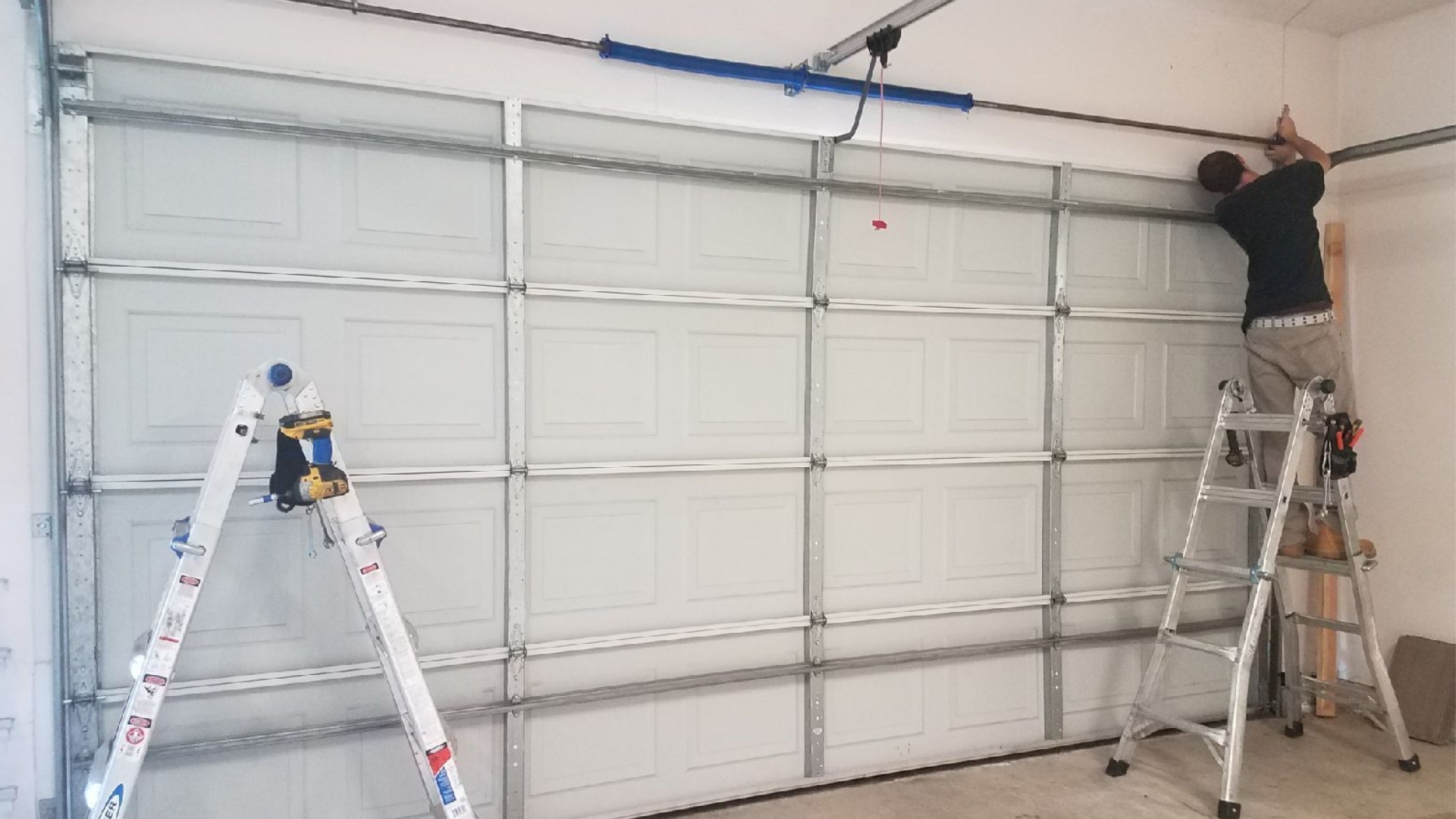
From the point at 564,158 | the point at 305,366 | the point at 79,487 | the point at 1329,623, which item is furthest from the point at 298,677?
the point at 1329,623

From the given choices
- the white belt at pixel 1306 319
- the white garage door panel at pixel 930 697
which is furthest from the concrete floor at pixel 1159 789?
the white belt at pixel 1306 319

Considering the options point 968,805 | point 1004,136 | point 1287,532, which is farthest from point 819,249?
point 1287,532

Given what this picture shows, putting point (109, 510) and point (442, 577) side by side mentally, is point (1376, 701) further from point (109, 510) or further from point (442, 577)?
point (109, 510)

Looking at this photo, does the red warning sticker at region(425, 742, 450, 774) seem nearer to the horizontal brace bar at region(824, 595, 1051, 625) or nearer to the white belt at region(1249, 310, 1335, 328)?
the horizontal brace bar at region(824, 595, 1051, 625)

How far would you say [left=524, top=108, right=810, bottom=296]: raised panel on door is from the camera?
119 inches

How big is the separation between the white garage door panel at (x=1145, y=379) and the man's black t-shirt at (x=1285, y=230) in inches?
13.6

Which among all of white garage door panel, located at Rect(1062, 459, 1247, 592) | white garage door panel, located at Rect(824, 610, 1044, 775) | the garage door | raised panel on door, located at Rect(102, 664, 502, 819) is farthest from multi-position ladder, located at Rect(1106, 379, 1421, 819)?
raised panel on door, located at Rect(102, 664, 502, 819)

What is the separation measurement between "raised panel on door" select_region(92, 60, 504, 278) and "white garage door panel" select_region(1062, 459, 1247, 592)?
2600 millimetres

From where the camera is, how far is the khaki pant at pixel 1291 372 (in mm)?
3756

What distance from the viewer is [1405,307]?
165 inches

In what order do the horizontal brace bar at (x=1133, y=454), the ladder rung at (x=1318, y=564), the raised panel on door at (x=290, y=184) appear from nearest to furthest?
1. the raised panel on door at (x=290, y=184)
2. the ladder rung at (x=1318, y=564)
3. the horizontal brace bar at (x=1133, y=454)

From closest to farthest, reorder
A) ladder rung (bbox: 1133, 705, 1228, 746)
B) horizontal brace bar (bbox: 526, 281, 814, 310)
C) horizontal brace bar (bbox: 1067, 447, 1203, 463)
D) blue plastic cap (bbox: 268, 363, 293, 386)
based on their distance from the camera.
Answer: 1. blue plastic cap (bbox: 268, 363, 293, 386)
2. horizontal brace bar (bbox: 526, 281, 814, 310)
3. ladder rung (bbox: 1133, 705, 1228, 746)
4. horizontal brace bar (bbox: 1067, 447, 1203, 463)

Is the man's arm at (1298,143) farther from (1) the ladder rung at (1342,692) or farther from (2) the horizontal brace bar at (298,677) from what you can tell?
(2) the horizontal brace bar at (298,677)

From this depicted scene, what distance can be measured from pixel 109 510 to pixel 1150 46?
4.29 meters
